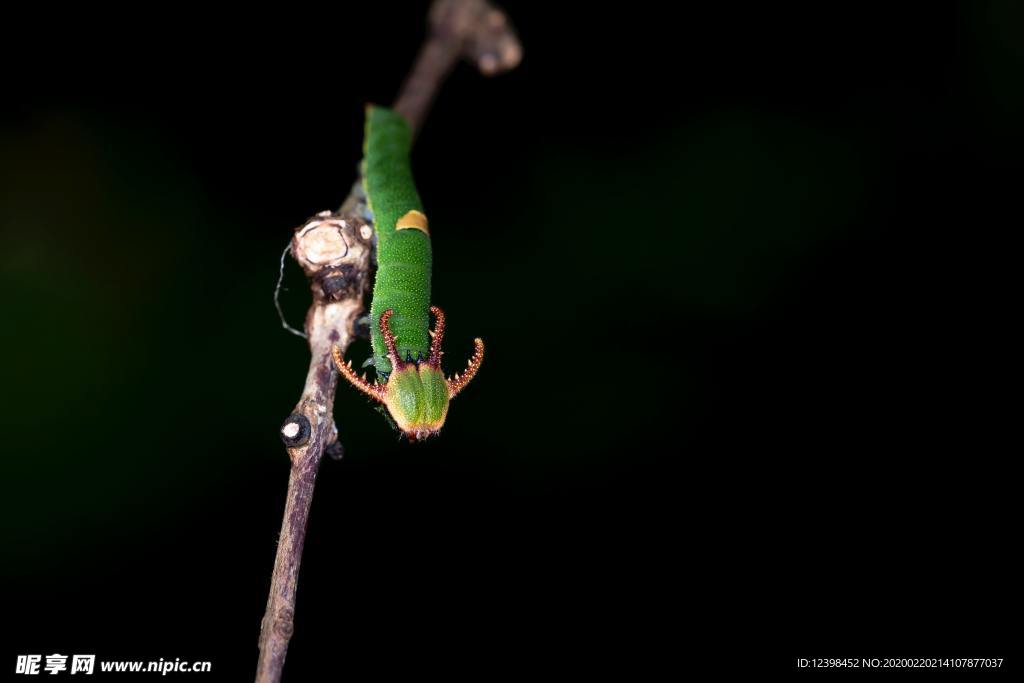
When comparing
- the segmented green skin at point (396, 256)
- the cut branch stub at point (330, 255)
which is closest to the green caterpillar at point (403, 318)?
the segmented green skin at point (396, 256)

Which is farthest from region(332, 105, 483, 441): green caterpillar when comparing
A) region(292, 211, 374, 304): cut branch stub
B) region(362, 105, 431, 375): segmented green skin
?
region(292, 211, 374, 304): cut branch stub

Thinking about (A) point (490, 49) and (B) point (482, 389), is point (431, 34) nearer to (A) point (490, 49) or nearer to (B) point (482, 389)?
(A) point (490, 49)

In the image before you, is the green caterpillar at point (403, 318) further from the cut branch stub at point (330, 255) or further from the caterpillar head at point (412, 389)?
the cut branch stub at point (330, 255)

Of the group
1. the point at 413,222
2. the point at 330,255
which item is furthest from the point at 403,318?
the point at 413,222

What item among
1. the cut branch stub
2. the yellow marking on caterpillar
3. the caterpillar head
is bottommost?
the caterpillar head

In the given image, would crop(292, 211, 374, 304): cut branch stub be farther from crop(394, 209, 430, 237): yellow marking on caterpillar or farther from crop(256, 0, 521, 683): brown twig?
crop(394, 209, 430, 237): yellow marking on caterpillar

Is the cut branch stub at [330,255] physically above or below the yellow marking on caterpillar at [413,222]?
below

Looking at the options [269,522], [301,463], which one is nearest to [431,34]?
[269,522]
